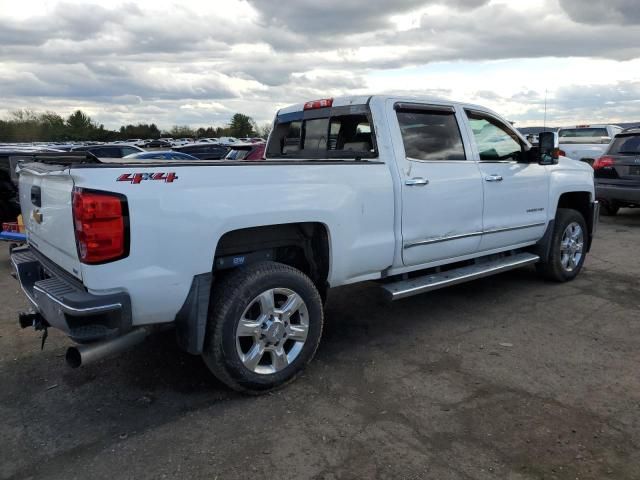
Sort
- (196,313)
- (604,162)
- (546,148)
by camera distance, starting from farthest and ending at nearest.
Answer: (604,162) → (546,148) → (196,313)

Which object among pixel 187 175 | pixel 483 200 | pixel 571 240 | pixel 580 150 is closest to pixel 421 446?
pixel 187 175

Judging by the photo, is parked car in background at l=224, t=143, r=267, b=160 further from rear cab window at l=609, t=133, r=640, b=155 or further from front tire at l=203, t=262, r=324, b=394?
front tire at l=203, t=262, r=324, b=394

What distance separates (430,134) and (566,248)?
2.57 m

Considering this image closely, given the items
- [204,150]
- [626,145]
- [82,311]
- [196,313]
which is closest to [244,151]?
[626,145]

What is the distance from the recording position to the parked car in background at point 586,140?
585 inches

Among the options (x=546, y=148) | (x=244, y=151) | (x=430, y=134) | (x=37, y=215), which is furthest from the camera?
(x=244, y=151)

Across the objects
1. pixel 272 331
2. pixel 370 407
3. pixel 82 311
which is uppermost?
pixel 82 311

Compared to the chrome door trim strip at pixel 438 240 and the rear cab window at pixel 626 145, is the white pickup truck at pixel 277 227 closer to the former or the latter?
the chrome door trim strip at pixel 438 240

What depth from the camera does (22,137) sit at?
65.3m

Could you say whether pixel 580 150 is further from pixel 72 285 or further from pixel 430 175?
pixel 72 285

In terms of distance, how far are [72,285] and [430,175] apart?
9.18 feet

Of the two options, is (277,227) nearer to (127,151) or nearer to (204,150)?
(127,151)

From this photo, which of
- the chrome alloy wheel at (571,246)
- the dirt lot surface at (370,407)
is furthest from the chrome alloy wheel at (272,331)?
the chrome alloy wheel at (571,246)

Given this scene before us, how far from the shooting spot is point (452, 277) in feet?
15.7
